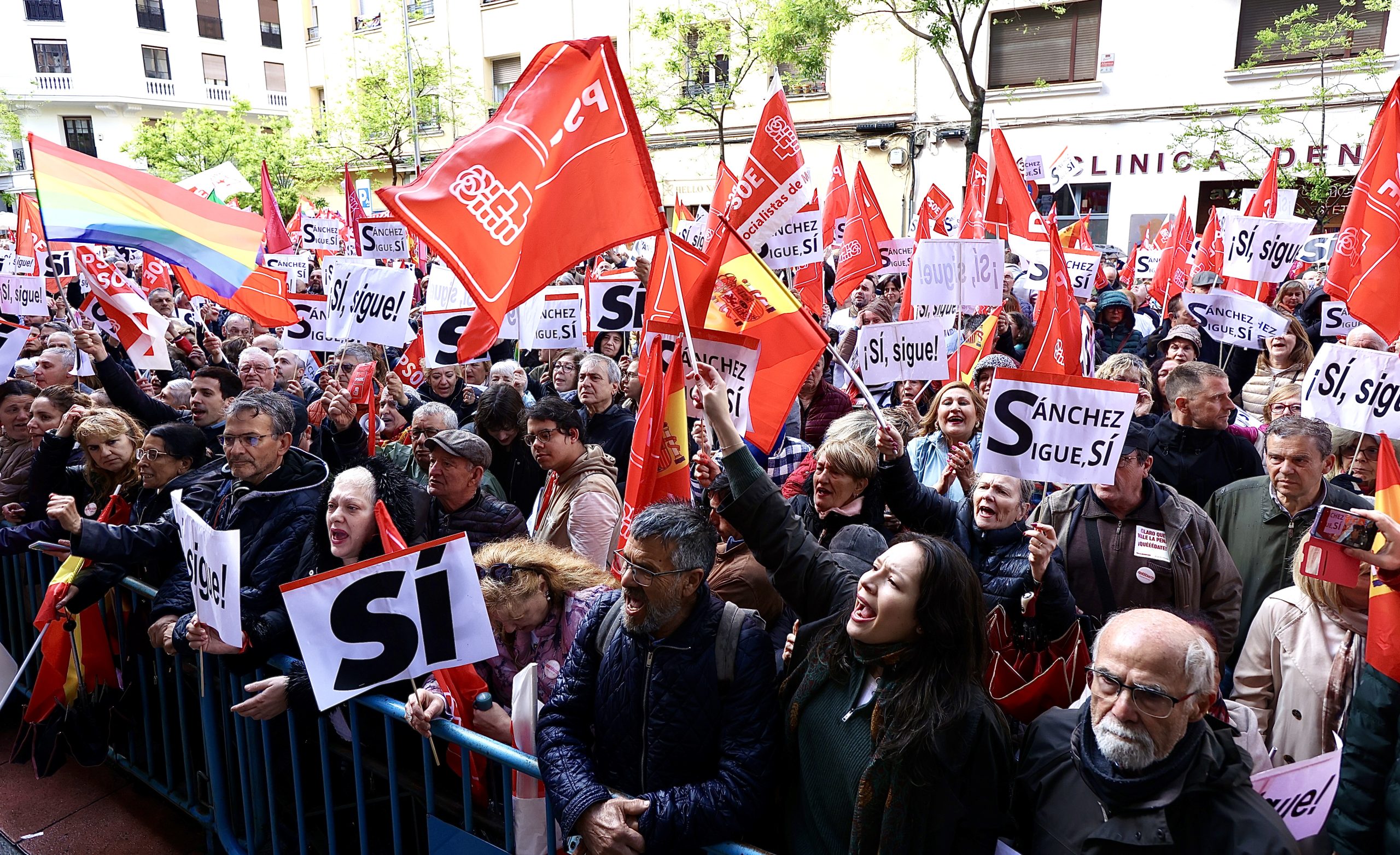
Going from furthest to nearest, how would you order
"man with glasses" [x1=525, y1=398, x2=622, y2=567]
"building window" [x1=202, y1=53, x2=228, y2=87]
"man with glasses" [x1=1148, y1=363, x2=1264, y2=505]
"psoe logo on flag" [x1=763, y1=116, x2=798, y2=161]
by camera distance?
"building window" [x1=202, y1=53, x2=228, y2=87] < "psoe logo on flag" [x1=763, y1=116, x2=798, y2=161] < "man with glasses" [x1=1148, y1=363, x2=1264, y2=505] < "man with glasses" [x1=525, y1=398, x2=622, y2=567]

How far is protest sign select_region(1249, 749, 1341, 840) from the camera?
8.98 ft

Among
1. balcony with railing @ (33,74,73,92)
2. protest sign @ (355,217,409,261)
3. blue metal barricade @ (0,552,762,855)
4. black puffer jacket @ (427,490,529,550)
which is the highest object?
balcony with railing @ (33,74,73,92)

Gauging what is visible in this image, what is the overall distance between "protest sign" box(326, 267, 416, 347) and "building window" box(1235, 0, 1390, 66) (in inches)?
713

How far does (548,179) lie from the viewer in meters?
3.92

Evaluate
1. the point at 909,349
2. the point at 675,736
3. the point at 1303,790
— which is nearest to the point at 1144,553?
the point at 1303,790

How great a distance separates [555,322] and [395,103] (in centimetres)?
2457

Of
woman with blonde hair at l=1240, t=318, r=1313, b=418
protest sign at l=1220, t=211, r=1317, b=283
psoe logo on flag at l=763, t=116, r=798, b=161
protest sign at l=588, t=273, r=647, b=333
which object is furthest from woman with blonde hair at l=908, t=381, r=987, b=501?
protest sign at l=1220, t=211, r=1317, b=283

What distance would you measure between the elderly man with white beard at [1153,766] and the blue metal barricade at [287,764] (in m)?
0.82

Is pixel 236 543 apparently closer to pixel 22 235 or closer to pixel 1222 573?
pixel 1222 573

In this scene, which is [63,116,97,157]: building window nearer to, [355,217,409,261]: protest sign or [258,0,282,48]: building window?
[258,0,282,48]: building window

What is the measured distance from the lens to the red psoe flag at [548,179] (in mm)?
3770

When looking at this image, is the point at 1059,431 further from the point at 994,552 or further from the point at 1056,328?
the point at 1056,328

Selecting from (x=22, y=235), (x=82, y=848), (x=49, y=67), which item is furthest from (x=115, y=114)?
(x=82, y=848)

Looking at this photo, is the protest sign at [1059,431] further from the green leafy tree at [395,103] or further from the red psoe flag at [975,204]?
the green leafy tree at [395,103]
